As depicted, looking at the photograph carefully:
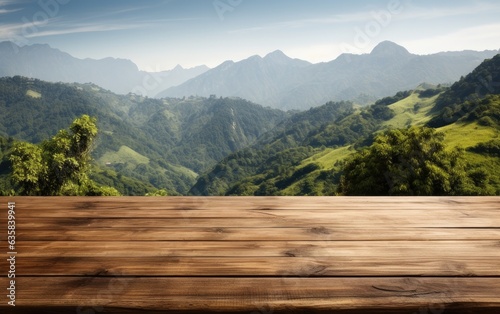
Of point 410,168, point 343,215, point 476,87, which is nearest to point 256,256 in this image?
point 343,215

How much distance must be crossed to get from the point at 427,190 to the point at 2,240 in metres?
30.9

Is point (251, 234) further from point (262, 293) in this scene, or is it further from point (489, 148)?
point (489, 148)

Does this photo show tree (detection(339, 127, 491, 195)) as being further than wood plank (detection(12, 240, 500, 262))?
Yes

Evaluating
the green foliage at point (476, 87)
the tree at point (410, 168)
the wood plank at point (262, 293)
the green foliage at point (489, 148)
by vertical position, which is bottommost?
the green foliage at point (489, 148)

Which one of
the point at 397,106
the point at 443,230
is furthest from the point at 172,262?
the point at 397,106

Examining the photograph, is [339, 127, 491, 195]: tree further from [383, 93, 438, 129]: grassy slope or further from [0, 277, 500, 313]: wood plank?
[383, 93, 438, 129]: grassy slope

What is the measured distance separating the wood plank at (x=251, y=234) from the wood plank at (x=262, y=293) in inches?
18.4

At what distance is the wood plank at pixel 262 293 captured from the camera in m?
1.52

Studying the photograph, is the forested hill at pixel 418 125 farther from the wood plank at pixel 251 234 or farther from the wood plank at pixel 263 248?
the wood plank at pixel 263 248

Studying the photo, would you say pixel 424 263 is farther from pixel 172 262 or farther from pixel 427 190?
pixel 427 190

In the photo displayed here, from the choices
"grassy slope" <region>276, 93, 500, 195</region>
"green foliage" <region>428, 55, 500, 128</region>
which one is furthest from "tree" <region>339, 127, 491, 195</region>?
"green foliage" <region>428, 55, 500, 128</region>

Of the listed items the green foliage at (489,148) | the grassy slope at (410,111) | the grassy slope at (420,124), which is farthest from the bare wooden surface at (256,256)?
the grassy slope at (410,111)

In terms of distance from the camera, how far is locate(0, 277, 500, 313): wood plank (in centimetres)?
152

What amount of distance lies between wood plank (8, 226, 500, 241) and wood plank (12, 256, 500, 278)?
0.84ft
